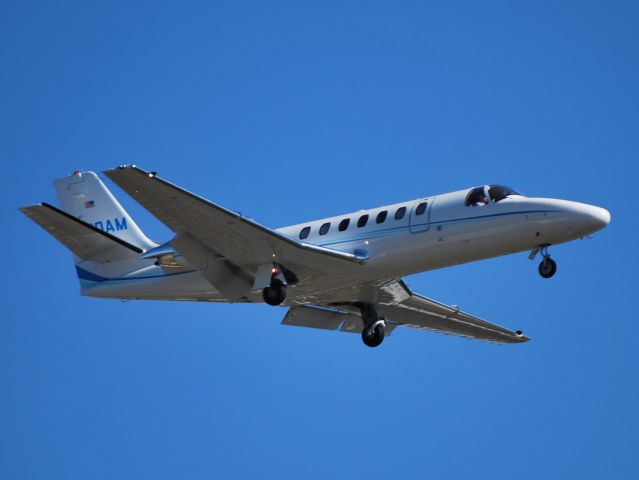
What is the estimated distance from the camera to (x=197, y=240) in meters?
28.3

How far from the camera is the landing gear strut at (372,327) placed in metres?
32.1

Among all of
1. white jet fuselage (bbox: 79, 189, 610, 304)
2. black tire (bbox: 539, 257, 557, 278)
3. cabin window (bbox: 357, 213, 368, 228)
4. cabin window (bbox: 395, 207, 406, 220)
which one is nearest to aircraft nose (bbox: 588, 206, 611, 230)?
white jet fuselage (bbox: 79, 189, 610, 304)

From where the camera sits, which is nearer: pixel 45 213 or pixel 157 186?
pixel 157 186

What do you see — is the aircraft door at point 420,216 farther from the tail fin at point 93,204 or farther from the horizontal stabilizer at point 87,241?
the tail fin at point 93,204

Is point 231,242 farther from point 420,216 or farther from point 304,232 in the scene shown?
point 420,216

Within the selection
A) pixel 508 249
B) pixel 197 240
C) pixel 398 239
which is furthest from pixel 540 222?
pixel 197 240

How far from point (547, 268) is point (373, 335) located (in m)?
6.77

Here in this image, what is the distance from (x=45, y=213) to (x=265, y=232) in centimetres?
619

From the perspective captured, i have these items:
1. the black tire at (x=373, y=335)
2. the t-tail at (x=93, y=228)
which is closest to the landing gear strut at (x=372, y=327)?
the black tire at (x=373, y=335)

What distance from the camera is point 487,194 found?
27531mm

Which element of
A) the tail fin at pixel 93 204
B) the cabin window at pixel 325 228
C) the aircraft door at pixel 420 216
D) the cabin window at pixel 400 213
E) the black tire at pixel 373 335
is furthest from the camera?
the tail fin at pixel 93 204

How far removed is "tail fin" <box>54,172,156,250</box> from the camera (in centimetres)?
3391

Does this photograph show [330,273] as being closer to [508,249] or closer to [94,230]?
[508,249]

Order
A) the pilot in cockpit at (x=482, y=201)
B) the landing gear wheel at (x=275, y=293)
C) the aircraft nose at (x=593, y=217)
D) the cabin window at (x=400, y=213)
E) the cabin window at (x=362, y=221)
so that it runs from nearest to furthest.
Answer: the aircraft nose at (x=593, y=217) < the pilot in cockpit at (x=482, y=201) < the landing gear wheel at (x=275, y=293) < the cabin window at (x=400, y=213) < the cabin window at (x=362, y=221)
